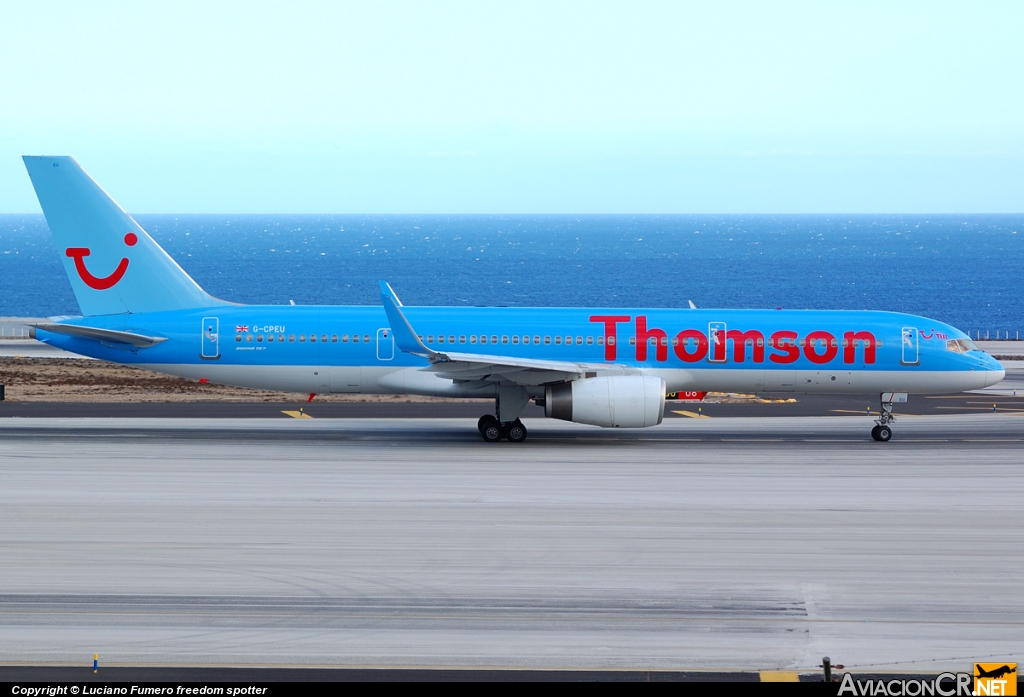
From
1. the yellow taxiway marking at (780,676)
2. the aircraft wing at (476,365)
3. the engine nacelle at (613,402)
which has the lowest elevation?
the yellow taxiway marking at (780,676)

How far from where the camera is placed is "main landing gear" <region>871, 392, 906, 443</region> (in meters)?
31.6

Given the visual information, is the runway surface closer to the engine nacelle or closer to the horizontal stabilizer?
the engine nacelle

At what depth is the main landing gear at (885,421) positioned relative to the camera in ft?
104

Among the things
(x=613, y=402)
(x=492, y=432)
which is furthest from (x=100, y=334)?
(x=613, y=402)

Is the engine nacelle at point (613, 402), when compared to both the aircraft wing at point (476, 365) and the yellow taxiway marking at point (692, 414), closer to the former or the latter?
the aircraft wing at point (476, 365)

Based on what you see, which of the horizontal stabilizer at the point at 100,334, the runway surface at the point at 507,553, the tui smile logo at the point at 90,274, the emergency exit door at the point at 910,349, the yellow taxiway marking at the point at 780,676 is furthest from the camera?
the emergency exit door at the point at 910,349

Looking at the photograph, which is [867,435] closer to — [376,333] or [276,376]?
[376,333]

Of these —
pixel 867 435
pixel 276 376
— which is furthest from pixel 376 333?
pixel 867 435

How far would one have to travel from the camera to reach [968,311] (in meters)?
116

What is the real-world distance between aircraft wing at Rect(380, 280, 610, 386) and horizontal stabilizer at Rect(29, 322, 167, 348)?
6996mm

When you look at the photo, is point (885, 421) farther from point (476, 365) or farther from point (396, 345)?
point (396, 345)

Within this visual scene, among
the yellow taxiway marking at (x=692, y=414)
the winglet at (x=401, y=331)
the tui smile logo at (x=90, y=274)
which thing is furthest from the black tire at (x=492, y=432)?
the tui smile logo at (x=90, y=274)

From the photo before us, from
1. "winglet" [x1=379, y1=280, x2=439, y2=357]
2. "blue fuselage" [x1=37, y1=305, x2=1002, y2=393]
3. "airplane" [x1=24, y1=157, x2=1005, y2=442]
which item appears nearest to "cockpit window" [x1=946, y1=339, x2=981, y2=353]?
"blue fuselage" [x1=37, y1=305, x2=1002, y2=393]

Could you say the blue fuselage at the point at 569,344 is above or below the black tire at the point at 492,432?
above
